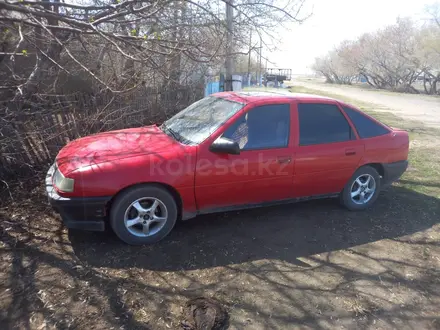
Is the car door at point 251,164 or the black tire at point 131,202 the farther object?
the car door at point 251,164

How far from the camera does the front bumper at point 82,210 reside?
3119mm

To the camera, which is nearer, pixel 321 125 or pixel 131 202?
pixel 131 202

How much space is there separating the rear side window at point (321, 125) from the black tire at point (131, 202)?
174 cm

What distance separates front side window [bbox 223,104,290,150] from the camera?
3680mm

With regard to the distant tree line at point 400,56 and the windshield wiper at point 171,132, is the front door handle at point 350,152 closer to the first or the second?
the windshield wiper at point 171,132

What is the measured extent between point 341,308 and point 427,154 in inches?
265

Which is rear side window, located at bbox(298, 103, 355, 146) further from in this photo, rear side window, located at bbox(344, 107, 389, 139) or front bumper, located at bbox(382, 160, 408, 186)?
front bumper, located at bbox(382, 160, 408, 186)

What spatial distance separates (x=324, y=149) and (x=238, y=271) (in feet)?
6.29

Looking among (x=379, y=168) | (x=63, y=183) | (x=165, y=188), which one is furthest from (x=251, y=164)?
(x=379, y=168)

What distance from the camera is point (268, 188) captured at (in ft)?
12.7

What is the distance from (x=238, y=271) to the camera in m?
3.06

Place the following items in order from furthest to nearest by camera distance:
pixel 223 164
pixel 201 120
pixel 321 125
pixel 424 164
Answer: pixel 424 164 < pixel 321 125 < pixel 201 120 < pixel 223 164

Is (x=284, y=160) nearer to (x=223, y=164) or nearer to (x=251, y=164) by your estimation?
(x=251, y=164)

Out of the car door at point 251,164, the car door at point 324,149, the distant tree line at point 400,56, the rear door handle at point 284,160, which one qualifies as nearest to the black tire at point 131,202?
the car door at point 251,164
